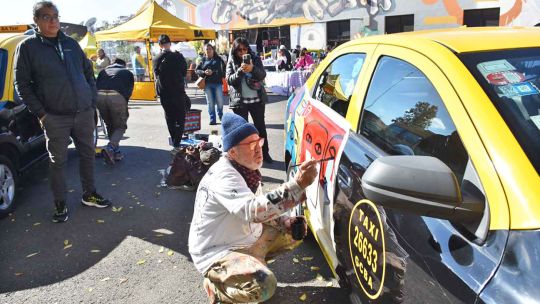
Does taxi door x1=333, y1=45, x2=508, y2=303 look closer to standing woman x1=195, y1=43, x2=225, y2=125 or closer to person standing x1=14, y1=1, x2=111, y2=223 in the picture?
person standing x1=14, y1=1, x2=111, y2=223

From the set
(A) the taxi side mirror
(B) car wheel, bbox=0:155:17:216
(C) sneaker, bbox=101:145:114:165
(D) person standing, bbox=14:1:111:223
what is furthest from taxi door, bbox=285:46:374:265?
(C) sneaker, bbox=101:145:114:165

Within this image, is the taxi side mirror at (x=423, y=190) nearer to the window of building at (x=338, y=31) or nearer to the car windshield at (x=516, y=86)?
the car windshield at (x=516, y=86)

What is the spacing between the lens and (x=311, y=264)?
3.25m

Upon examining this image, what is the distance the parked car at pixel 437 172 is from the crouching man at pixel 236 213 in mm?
338

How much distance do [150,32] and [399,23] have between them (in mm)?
13475

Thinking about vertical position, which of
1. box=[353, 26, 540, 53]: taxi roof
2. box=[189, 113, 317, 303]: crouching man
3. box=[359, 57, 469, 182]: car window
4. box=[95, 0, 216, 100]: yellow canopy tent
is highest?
box=[95, 0, 216, 100]: yellow canopy tent

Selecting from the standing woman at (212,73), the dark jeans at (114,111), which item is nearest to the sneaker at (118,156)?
the dark jeans at (114,111)

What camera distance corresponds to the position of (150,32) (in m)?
12.9

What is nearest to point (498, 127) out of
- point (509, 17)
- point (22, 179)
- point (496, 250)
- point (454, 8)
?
point (496, 250)

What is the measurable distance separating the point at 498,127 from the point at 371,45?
1.19m

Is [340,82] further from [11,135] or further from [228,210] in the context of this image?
[11,135]

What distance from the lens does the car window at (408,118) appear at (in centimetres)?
157

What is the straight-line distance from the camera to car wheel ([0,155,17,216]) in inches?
174

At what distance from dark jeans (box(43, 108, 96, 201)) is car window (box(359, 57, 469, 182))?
10.2 ft
